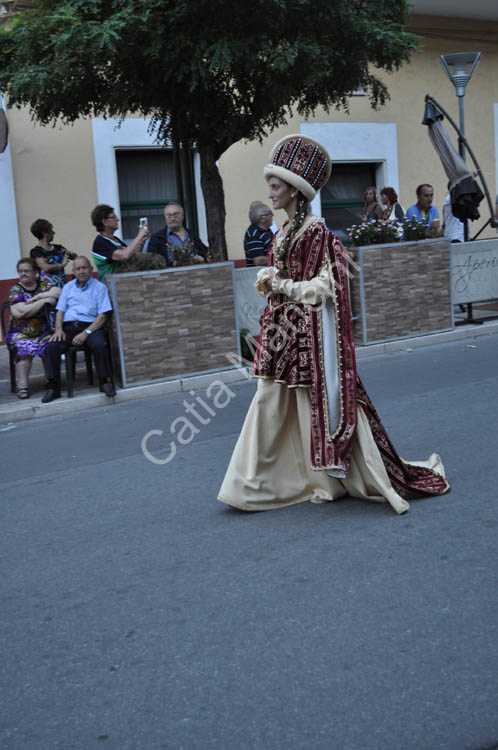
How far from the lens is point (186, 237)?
10.2m

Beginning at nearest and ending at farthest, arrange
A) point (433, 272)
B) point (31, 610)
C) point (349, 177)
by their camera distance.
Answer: point (31, 610)
point (433, 272)
point (349, 177)

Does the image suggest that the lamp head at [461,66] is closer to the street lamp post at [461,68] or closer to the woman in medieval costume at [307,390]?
the street lamp post at [461,68]

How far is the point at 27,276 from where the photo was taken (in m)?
9.61

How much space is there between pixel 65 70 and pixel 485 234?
12.3 metres

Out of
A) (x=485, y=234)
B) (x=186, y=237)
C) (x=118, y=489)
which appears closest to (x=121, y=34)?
(x=186, y=237)

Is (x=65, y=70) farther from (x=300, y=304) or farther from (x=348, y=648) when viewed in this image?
(x=348, y=648)

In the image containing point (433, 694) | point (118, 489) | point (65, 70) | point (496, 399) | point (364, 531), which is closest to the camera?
point (433, 694)

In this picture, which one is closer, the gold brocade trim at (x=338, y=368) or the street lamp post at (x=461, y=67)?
the gold brocade trim at (x=338, y=368)

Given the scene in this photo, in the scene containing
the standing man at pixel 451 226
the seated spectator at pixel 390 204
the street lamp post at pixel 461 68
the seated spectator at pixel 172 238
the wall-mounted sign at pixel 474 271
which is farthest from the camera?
the standing man at pixel 451 226

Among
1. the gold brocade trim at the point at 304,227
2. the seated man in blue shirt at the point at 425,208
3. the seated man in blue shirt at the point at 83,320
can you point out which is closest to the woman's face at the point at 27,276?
the seated man in blue shirt at the point at 83,320

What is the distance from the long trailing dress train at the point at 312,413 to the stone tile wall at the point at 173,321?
453 centimetres

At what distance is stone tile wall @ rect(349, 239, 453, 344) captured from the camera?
37.1ft

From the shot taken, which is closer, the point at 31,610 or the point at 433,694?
the point at 433,694

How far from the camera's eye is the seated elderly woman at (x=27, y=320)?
30.6 ft
